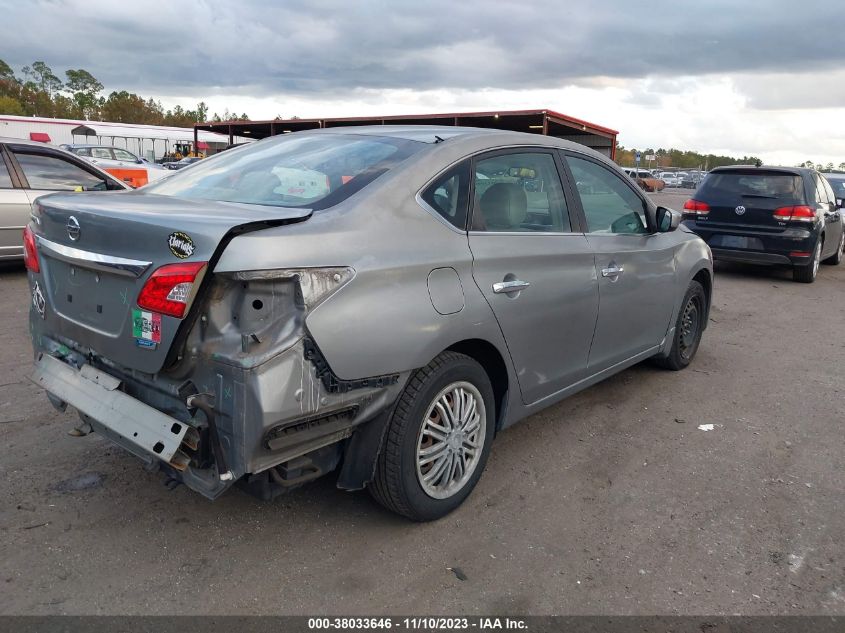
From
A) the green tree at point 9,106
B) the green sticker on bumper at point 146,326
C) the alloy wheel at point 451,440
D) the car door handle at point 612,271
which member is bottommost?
the alloy wheel at point 451,440

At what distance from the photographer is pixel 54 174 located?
8.41 metres

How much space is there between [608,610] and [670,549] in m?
0.56

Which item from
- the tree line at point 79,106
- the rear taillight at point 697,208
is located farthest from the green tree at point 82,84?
the rear taillight at point 697,208

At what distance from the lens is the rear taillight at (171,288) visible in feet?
7.68

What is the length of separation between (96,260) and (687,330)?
14.3 feet

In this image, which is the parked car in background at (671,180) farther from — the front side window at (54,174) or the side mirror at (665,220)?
the side mirror at (665,220)

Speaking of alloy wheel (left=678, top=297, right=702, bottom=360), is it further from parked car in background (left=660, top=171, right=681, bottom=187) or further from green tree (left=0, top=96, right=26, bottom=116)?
green tree (left=0, top=96, right=26, bottom=116)

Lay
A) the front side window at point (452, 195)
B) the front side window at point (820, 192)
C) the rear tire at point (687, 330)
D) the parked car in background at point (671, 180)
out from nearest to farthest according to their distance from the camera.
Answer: the front side window at point (452, 195) → the rear tire at point (687, 330) → the front side window at point (820, 192) → the parked car in background at point (671, 180)

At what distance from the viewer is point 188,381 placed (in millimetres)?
2461

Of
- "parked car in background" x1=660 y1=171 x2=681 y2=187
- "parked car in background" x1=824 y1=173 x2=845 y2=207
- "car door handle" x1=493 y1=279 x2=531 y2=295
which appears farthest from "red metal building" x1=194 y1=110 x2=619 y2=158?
"parked car in background" x1=660 y1=171 x2=681 y2=187

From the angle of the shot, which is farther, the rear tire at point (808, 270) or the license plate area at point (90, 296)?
the rear tire at point (808, 270)

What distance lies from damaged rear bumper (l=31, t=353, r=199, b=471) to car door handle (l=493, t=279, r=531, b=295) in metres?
1.47

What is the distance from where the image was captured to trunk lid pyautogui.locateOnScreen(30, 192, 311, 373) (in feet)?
7.88

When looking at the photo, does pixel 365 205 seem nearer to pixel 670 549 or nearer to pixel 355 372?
pixel 355 372
